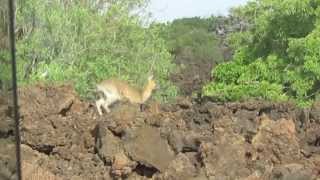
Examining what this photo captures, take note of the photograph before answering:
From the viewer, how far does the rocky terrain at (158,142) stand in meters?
7.95

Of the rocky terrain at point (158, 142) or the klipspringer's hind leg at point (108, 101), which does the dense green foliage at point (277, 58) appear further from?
the rocky terrain at point (158, 142)

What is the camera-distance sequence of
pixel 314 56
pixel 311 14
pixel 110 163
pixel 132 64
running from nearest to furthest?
pixel 110 163 < pixel 314 56 < pixel 311 14 < pixel 132 64

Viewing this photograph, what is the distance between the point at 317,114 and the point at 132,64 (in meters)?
12.7

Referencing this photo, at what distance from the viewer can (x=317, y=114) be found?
927 cm

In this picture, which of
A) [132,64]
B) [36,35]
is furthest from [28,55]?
[132,64]

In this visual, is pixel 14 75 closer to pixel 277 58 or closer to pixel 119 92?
pixel 119 92

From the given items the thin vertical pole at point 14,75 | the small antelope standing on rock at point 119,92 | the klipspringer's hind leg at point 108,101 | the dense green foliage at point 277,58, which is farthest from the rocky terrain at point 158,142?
the dense green foliage at point 277,58

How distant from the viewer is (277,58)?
63.3ft

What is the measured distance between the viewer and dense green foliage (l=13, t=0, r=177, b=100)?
706 inches

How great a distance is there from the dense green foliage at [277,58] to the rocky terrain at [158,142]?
7.73m

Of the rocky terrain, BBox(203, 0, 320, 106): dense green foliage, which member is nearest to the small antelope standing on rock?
BBox(203, 0, 320, 106): dense green foliage

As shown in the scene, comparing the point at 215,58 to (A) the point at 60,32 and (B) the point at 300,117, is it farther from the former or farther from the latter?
(B) the point at 300,117

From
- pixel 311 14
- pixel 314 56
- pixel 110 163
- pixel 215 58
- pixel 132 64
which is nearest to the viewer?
pixel 110 163

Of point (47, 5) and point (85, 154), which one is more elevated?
point (47, 5)
